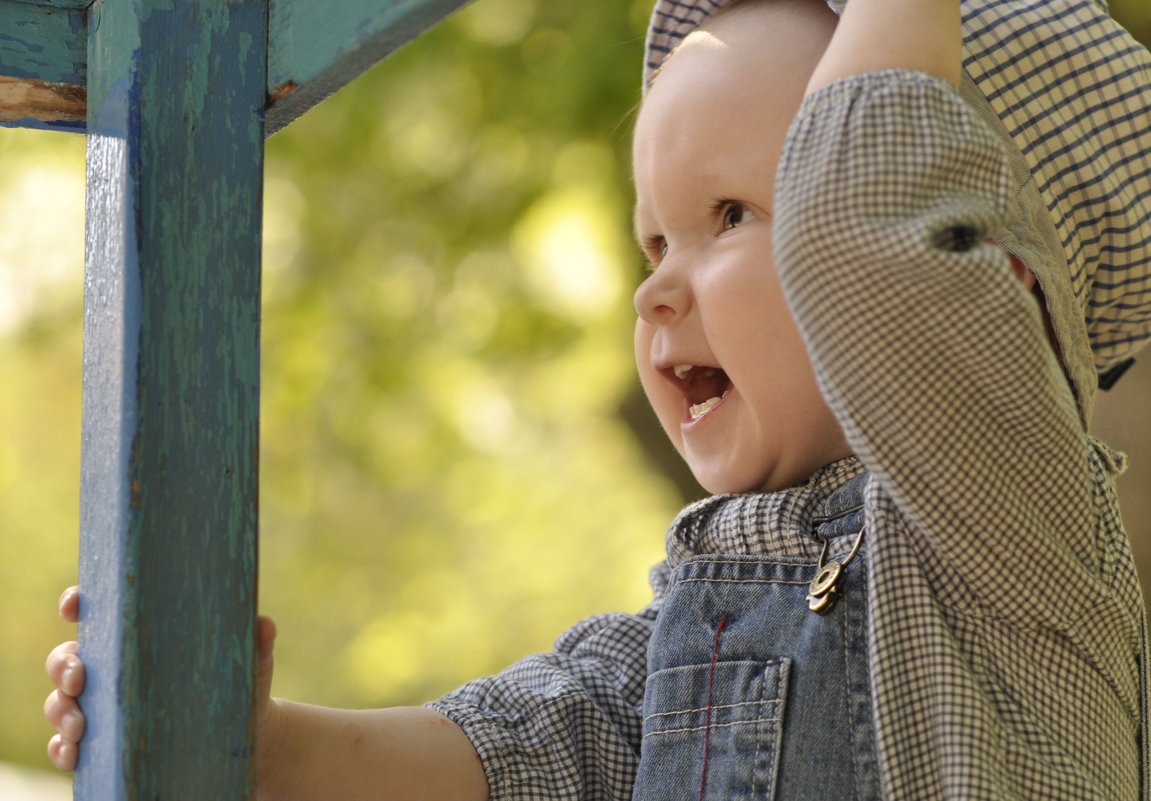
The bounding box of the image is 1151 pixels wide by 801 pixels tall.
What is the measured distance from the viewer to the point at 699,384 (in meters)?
1.03

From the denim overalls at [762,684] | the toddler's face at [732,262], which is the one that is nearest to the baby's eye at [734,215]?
the toddler's face at [732,262]

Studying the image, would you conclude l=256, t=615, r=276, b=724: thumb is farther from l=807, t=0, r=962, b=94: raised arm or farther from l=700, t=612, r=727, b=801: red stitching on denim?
l=807, t=0, r=962, b=94: raised arm

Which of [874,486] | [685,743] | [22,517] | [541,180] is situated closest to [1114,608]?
[874,486]

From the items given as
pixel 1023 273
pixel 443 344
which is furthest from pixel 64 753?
pixel 443 344

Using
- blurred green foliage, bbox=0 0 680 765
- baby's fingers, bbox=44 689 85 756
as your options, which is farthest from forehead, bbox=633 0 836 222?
blurred green foliage, bbox=0 0 680 765

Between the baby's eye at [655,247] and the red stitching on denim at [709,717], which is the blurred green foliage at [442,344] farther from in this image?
the red stitching on denim at [709,717]

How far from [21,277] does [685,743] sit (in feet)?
11.0

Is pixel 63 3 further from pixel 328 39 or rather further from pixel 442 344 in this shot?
pixel 442 344

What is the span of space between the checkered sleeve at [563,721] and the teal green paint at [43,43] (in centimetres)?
61

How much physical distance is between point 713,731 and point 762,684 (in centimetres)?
6

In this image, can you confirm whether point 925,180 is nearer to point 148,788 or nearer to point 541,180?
point 148,788

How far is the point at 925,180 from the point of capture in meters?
0.70

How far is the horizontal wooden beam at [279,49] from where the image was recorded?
0.68 m

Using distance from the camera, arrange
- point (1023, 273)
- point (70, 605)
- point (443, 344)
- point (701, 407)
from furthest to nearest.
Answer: point (443, 344), point (701, 407), point (1023, 273), point (70, 605)
